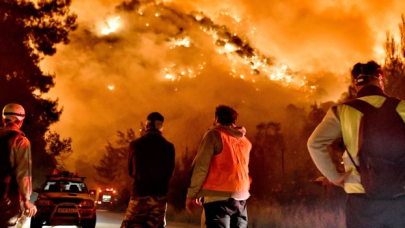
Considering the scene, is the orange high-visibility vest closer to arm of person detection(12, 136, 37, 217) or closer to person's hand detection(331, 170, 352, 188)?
arm of person detection(12, 136, 37, 217)

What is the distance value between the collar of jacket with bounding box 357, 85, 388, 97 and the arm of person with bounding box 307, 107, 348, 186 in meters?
0.24

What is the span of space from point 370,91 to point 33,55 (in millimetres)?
31124

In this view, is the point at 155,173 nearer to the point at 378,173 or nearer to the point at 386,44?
the point at 378,173

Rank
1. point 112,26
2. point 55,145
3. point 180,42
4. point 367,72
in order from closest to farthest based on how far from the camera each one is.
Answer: point 367,72 < point 55,145 < point 112,26 < point 180,42

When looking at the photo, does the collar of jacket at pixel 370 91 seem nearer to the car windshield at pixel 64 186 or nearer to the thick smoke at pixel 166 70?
the car windshield at pixel 64 186

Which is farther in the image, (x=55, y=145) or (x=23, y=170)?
(x=55, y=145)

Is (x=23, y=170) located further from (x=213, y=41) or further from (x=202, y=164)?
(x=213, y=41)

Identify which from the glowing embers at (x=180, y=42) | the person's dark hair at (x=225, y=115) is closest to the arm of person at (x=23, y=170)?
the person's dark hair at (x=225, y=115)

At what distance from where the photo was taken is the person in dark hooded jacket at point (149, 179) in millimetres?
5684

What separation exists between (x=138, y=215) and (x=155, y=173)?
1.74 ft

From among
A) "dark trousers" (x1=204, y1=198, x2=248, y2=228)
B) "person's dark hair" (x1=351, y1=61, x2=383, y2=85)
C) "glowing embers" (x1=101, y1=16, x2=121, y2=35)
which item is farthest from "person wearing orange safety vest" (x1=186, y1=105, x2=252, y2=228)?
"glowing embers" (x1=101, y1=16, x2=121, y2=35)

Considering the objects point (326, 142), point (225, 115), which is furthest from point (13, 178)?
point (326, 142)

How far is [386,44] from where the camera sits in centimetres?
1786

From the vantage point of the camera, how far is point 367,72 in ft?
11.6
